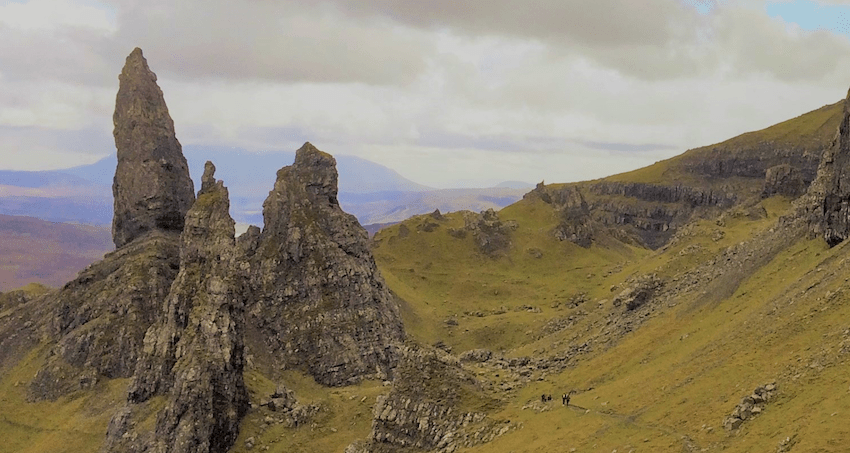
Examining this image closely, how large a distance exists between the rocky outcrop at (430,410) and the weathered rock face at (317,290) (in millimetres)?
32255

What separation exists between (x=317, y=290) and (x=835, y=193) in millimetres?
67793

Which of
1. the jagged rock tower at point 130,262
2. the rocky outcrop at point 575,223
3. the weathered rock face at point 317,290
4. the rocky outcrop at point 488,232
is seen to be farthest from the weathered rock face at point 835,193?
the rocky outcrop at point 575,223

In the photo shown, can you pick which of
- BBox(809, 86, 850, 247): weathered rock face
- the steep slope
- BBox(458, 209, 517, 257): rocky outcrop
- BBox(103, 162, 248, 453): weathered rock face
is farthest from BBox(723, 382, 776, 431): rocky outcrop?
BBox(458, 209, 517, 257): rocky outcrop

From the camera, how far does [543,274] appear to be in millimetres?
168500

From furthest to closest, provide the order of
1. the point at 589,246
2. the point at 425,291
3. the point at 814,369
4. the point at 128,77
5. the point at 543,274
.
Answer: the point at 589,246 → the point at 543,274 → the point at 425,291 → the point at 128,77 → the point at 814,369

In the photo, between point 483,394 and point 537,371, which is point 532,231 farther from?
point 483,394

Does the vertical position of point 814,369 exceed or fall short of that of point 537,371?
it exceeds it

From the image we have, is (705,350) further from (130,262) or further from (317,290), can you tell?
(130,262)

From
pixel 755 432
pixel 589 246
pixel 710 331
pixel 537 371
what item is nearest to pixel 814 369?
pixel 755 432

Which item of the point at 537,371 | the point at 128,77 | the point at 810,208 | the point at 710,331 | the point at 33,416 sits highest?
the point at 128,77

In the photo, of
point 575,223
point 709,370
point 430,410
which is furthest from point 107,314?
point 575,223

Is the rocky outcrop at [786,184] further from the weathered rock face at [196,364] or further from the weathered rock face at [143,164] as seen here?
the weathered rock face at [143,164]

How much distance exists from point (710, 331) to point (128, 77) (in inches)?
4304

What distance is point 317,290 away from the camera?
102062 mm
